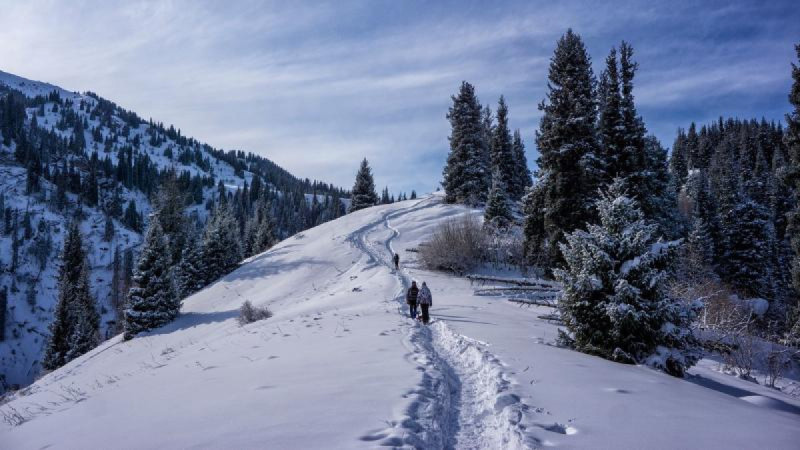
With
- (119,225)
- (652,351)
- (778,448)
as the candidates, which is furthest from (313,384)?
(119,225)

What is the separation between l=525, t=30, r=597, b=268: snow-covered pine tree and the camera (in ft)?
80.3

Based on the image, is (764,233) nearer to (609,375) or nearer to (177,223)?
(609,375)

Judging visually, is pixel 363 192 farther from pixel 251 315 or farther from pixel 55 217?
pixel 55 217

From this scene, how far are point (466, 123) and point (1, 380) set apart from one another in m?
80.9

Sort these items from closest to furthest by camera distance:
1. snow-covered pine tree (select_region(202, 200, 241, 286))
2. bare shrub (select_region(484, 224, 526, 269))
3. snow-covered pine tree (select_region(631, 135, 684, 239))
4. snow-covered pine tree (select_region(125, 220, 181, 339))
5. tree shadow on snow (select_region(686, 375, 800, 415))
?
tree shadow on snow (select_region(686, 375, 800, 415)), snow-covered pine tree (select_region(631, 135, 684, 239)), snow-covered pine tree (select_region(125, 220, 181, 339)), bare shrub (select_region(484, 224, 526, 269)), snow-covered pine tree (select_region(202, 200, 241, 286))

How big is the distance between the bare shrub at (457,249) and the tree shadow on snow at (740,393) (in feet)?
65.3

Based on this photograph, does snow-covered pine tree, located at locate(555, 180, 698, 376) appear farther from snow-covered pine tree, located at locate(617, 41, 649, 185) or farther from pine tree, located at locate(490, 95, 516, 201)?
pine tree, located at locate(490, 95, 516, 201)

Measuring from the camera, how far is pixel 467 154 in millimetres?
47156

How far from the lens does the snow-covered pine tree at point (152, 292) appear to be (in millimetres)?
28078

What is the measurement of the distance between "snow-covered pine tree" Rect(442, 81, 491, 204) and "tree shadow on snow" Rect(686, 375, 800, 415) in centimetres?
3756

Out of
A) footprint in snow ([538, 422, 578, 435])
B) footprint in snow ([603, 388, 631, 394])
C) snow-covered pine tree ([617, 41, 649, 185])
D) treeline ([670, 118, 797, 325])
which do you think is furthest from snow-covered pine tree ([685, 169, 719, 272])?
footprint in snow ([538, 422, 578, 435])

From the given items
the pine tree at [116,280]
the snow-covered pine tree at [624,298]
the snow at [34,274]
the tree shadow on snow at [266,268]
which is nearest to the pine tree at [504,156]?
the tree shadow on snow at [266,268]

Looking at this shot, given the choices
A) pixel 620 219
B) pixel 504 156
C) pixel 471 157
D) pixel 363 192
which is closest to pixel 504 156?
pixel 504 156

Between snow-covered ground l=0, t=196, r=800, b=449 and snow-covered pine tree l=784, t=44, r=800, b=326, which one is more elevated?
snow-covered pine tree l=784, t=44, r=800, b=326
